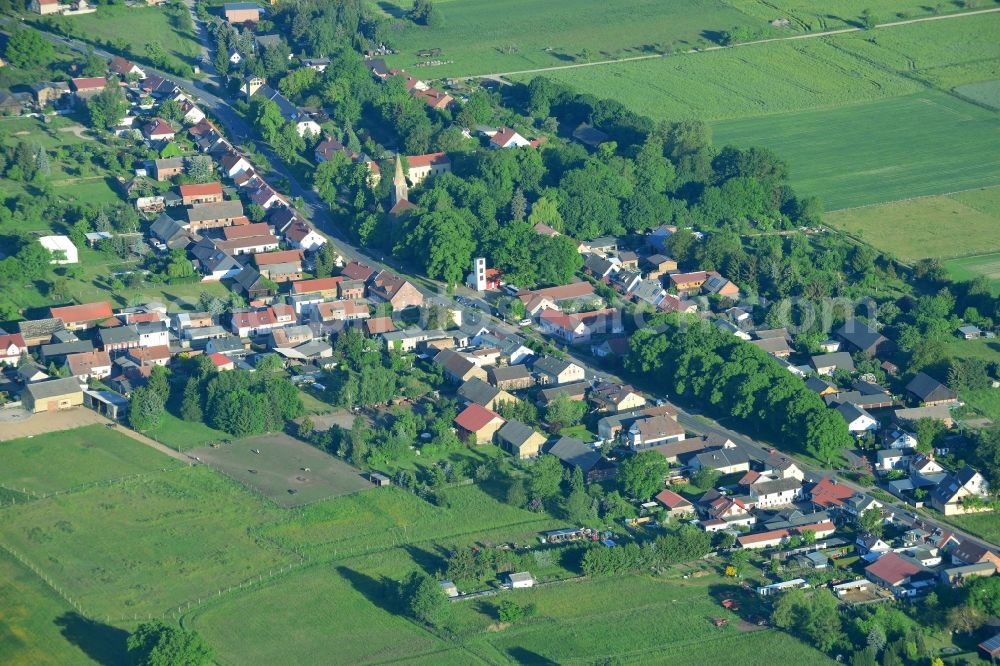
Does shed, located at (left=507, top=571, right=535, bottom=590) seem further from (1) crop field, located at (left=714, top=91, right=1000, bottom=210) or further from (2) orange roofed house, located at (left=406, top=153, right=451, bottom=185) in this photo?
(1) crop field, located at (left=714, top=91, right=1000, bottom=210)

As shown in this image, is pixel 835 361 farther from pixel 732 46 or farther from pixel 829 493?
pixel 732 46

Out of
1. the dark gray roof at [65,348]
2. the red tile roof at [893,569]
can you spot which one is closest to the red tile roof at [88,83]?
the dark gray roof at [65,348]

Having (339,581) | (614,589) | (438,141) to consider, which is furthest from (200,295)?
(614,589)

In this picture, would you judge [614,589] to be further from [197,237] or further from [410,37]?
[410,37]

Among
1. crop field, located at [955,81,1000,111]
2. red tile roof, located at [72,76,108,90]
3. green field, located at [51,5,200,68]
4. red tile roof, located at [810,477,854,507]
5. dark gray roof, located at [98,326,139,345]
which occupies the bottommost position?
dark gray roof, located at [98,326,139,345]

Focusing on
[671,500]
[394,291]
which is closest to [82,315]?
[394,291]

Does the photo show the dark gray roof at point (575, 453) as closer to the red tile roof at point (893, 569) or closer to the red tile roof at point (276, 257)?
the red tile roof at point (893, 569)

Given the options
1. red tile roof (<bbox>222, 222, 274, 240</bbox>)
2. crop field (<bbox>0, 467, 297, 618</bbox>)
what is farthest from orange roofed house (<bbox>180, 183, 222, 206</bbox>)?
crop field (<bbox>0, 467, 297, 618</bbox>)

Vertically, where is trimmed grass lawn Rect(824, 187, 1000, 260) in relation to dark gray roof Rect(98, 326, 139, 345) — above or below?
above
